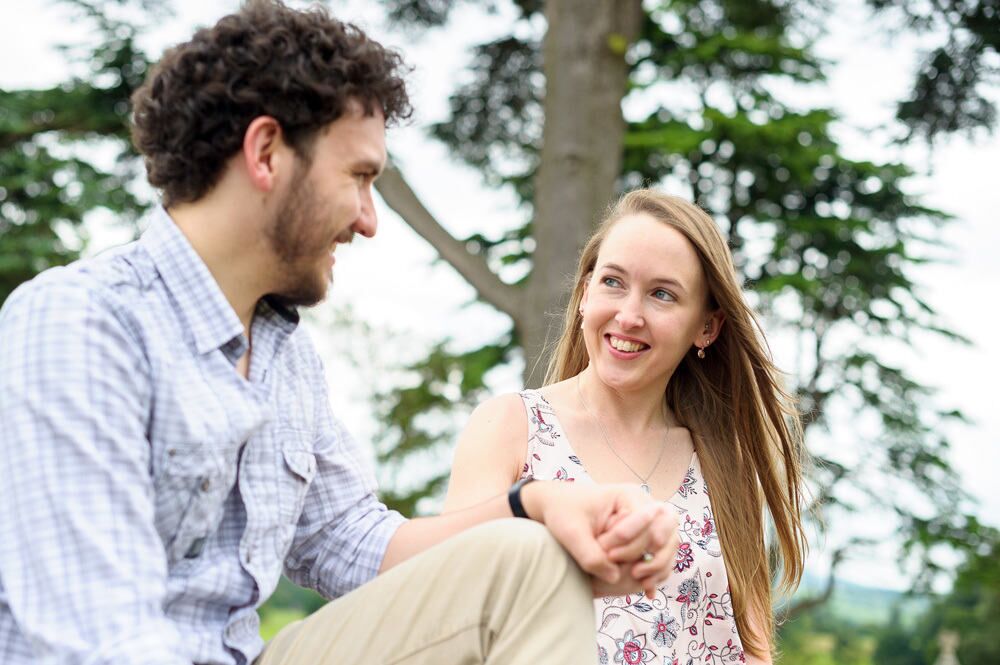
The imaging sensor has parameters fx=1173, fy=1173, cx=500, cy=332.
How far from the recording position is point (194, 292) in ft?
6.13

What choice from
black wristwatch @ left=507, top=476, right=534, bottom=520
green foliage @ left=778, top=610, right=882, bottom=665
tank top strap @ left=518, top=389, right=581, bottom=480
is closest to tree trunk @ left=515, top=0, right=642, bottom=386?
tank top strap @ left=518, top=389, right=581, bottom=480

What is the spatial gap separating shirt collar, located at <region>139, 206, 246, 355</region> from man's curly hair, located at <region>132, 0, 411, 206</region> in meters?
0.10

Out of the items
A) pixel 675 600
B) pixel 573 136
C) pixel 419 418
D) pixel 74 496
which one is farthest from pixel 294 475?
pixel 419 418

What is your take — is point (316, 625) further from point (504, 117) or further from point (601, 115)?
point (504, 117)

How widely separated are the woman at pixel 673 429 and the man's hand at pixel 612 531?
85 centimetres

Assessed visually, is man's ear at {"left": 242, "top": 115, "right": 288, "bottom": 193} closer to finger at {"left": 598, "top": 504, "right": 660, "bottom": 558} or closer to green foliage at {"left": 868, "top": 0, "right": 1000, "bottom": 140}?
finger at {"left": 598, "top": 504, "right": 660, "bottom": 558}

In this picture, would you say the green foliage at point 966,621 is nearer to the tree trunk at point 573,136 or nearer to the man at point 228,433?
the tree trunk at point 573,136

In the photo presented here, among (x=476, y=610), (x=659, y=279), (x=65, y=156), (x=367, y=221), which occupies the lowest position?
(x=65, y=156)

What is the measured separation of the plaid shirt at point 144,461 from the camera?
1.61 metres

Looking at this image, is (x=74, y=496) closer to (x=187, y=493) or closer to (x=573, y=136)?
(x=187, y=493)

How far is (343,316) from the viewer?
1539cm

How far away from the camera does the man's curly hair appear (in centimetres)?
189

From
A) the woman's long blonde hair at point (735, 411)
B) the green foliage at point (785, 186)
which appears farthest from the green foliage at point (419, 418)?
the woman's long blonde hair at point (735, 411)

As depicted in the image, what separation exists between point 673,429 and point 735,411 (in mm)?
184
